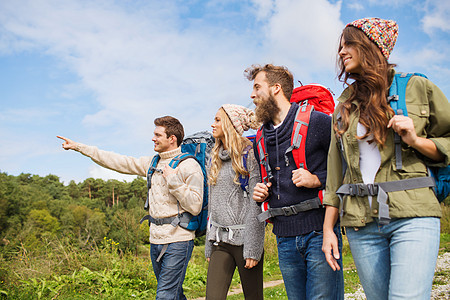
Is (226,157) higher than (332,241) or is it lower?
higher

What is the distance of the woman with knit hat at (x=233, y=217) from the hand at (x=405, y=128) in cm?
156

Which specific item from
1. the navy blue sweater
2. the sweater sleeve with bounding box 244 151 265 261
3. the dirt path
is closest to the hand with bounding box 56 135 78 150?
the sweater sleeve with bounding box 244 151 265 261

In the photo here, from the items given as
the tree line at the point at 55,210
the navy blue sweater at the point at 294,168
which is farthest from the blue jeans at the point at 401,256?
the tree line at the point at 55,210

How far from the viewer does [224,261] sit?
3430 millimetres

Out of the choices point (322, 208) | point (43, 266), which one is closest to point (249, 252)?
point (322, 208)

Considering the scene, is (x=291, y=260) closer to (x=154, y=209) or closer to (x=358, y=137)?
(x=358, y=137)

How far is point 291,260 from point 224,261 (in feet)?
3.07

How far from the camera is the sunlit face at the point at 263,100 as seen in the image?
2967mm

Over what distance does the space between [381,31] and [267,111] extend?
107cm

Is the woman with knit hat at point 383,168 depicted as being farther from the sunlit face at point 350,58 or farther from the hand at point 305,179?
the hand at point 305,179

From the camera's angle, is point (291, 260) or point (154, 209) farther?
point (154, 209)

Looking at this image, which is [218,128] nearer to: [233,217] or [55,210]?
[233,217]

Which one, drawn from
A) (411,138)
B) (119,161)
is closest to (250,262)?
(411,138)

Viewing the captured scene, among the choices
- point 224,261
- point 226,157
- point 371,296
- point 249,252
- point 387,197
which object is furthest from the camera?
point 226,157
